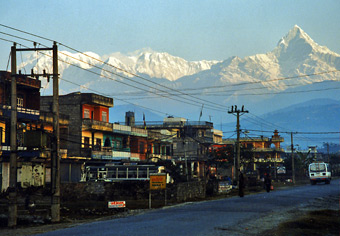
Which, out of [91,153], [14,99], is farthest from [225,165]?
[14,99]

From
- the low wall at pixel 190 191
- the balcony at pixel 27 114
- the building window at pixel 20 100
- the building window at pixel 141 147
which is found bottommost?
the low wall at pixel 190 191

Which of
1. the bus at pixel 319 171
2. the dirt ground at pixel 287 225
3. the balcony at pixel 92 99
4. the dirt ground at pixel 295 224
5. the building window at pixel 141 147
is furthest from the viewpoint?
the building window at pixel 141 147

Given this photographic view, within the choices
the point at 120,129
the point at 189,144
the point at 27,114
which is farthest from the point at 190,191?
the point at 189,144

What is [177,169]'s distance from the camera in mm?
83625

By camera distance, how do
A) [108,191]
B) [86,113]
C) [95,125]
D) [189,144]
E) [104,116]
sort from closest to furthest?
[108,191] < [95,125] < [86,113] < [104,116] < [189,144]

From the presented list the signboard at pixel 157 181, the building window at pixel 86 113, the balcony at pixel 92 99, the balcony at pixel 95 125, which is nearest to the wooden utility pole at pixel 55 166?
the signboard at pixel 157 181

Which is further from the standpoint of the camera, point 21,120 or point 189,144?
point 189,144

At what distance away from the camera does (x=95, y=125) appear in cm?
7588

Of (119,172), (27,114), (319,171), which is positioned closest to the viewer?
(27,114)

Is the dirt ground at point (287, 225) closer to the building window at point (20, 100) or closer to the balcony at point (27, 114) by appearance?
the balcony at point (27, 114)

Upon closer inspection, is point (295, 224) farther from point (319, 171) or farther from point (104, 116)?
point (319, 171)

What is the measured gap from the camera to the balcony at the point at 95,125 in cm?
7475

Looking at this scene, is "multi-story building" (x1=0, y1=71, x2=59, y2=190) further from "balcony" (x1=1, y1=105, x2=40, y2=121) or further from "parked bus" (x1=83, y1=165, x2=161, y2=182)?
"parked bus" (x1=83, y1=165, x2=161, y2=182)

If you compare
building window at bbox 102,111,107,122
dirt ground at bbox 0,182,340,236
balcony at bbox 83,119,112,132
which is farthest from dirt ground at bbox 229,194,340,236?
building window at bbox 102,111,107,122
